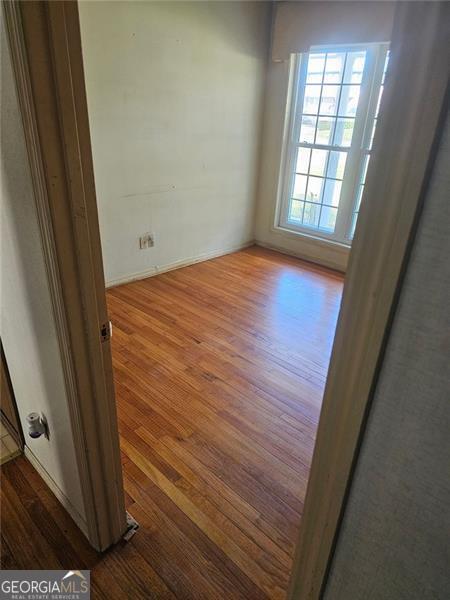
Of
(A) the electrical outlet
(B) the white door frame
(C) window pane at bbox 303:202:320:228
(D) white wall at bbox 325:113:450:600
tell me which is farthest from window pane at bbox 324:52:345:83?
(D) white wall at bbox 325:113:450:600

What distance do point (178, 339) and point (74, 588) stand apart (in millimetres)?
1516

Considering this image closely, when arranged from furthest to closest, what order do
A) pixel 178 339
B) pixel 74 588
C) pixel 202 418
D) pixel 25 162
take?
pixel 178 339 → pixel 202 418 → pixel 74 588 → pixel 25 162

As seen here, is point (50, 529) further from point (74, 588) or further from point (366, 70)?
point (366, 70)

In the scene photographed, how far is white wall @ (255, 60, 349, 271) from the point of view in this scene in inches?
150

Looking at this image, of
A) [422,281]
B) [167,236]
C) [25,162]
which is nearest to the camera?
[422,281]

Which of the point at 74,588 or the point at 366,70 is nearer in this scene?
the point at 74,588

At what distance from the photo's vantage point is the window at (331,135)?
11.0ft

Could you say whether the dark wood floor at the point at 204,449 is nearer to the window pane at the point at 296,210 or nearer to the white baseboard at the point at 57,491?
the white baseboard at the point at 57,491

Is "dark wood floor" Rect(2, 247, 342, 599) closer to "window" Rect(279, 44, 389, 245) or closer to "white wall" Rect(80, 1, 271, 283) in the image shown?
"white wall" Rect(80, 1, 271, 283)

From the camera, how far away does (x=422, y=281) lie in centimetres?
50

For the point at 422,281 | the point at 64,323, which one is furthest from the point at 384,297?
the point at 64,323

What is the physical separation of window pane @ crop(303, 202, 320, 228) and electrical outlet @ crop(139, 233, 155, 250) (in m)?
1.70
